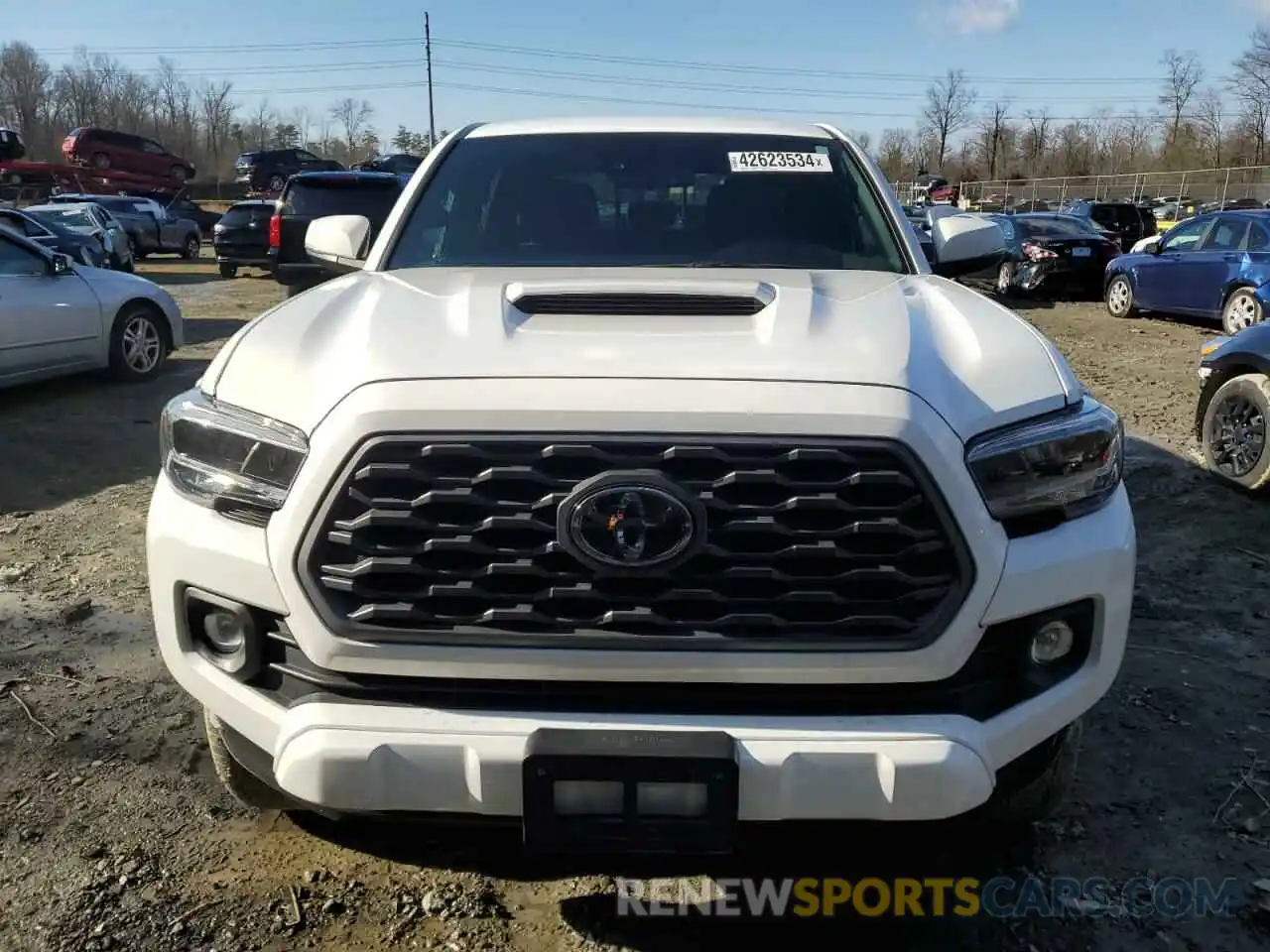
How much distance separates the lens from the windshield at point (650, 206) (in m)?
3.40

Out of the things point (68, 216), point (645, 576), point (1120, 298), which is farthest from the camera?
point (68, 216)

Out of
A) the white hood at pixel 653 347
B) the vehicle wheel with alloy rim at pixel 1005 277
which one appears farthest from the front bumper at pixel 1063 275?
the white hood at pixel 653 347

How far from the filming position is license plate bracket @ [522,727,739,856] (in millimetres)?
1946

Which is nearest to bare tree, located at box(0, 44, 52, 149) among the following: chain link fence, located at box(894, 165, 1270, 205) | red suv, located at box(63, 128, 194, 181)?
red suv, located at box(63, 128, 194, 181)

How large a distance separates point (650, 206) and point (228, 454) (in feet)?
5.97

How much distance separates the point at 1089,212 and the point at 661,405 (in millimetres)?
25565

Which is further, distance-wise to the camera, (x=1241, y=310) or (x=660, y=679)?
(x=1241, y=310)

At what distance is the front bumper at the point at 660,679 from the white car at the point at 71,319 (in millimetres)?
7046

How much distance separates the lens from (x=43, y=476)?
6324mm

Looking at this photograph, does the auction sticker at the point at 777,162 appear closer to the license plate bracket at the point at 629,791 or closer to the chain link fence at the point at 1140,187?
the license plate bracket at the point at 629,791

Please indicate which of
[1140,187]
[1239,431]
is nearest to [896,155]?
[1140,187]

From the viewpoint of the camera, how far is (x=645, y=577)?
1.98 meters

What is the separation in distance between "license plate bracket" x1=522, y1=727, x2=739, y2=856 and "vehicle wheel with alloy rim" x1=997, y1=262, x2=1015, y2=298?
17016 millimetres

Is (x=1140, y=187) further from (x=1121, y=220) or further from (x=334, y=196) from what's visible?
(x=334, y=196)
